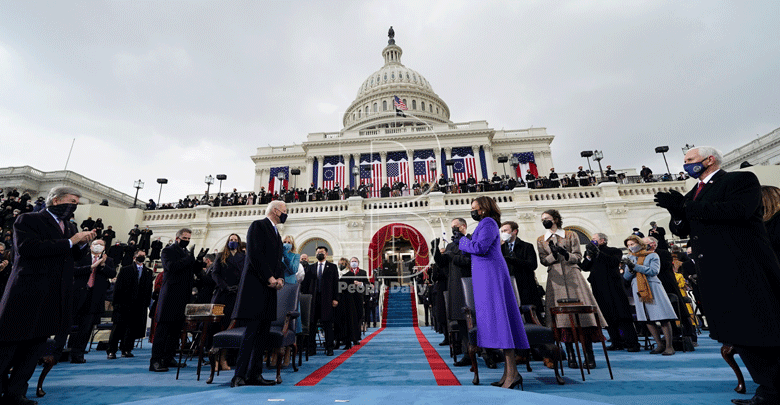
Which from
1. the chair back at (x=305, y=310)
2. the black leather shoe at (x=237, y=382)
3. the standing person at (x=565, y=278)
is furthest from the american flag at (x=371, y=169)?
the black leather shoe at (x=237, y=382)

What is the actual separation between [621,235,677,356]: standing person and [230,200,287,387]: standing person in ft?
19.7

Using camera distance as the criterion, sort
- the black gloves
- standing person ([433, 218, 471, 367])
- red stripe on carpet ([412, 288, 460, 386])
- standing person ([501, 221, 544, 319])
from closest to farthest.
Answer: the black gloves → red stripe on carpet ([412, 288, 460, 386]) → standing person ([433, 218, 471, 367]) → standing person ([501, 221, 544, 319])

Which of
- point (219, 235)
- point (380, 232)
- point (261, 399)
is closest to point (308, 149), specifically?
point (219, 235)

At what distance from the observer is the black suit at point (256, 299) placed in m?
3.69

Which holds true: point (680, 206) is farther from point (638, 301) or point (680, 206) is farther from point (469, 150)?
point (469, 150)

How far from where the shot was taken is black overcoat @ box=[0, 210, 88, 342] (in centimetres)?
302

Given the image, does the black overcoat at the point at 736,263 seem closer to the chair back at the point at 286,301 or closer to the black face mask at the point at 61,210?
the chair back at the point at 286,301

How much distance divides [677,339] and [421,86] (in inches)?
2315

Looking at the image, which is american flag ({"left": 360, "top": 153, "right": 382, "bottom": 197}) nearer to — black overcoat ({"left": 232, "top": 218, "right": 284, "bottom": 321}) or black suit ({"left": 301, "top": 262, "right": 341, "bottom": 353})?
black suit ({"left": 301, "top": 262, "right": 341, "bottom": 353})

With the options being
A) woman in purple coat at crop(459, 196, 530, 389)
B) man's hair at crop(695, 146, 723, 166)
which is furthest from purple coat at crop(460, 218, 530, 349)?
man's hair at crop(695, 146, 723, 166)

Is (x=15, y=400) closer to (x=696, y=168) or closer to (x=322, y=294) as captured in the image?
(x=322, y=294)

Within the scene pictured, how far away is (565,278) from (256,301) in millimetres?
4260

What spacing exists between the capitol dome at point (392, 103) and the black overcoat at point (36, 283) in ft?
154

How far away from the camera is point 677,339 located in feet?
20.6
